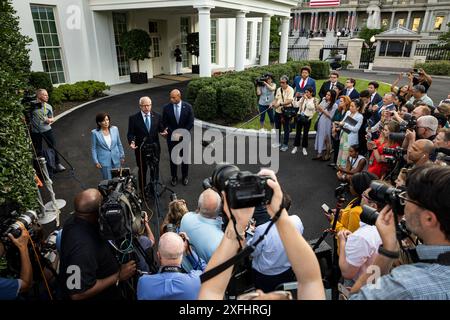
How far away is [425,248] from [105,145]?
15.9 ft

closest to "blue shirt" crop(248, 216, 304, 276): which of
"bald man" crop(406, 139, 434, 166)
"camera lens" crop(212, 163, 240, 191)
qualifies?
"camera lens" crop(212, 163, 240, 191)

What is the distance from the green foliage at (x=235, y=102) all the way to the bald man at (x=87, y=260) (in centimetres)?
784

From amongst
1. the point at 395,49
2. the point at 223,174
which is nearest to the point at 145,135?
the point at 223,174

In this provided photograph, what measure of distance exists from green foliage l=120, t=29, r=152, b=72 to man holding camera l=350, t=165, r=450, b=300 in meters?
15.2

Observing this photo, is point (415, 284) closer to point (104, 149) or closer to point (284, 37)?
point (104, 149)

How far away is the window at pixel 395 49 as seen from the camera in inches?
915

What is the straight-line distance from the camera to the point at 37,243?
9.58 ft

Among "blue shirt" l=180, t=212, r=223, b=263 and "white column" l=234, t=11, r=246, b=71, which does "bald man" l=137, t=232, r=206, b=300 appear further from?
"white column" l=234, t=11, r=246, b=71

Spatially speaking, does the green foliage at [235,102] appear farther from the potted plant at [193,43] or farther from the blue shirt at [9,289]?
the potted plant at [193,43]

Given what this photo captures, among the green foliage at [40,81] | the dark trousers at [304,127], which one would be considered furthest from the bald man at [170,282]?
the green foliage at [40,81]

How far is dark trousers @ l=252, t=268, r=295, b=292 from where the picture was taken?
266cm

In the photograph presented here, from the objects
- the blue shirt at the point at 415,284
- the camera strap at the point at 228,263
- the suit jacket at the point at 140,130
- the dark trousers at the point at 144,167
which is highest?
the camera strap at the point at 228,263
